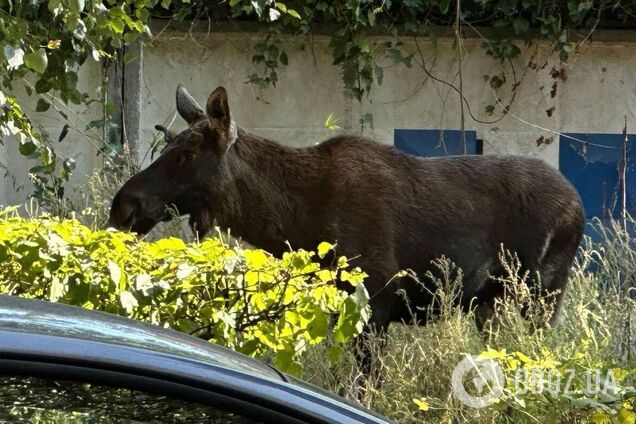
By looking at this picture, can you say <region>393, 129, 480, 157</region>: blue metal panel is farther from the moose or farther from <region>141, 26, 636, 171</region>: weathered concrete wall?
the moose

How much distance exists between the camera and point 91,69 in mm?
10680

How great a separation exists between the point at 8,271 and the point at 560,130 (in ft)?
22.4

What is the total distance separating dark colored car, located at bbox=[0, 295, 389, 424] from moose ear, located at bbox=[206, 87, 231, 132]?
14.9 feet

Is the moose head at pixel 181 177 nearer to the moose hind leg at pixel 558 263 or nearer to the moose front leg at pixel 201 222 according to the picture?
the moose front leg at pixel 201 222

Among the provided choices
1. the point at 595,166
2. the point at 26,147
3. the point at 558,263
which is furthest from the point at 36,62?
the point at 595,166

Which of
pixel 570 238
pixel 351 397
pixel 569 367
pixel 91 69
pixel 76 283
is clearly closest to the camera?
pixel 76 283

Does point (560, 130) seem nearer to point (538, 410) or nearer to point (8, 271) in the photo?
point (538, 410)

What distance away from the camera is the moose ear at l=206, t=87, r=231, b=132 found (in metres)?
7.16

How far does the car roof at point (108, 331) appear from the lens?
2598mm

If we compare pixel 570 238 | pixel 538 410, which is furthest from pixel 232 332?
pixel 570 238

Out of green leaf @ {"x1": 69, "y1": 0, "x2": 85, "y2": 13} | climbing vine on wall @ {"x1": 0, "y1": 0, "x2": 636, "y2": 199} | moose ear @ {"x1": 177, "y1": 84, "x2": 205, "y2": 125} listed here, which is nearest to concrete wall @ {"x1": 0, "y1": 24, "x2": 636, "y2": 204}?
climbing vine on wall @ {"x1": 0, "y1": 0, "x2": 636, "y2": 199}

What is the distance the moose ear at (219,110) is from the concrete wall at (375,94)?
11.3ft

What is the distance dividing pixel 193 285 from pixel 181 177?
2277 millimetres

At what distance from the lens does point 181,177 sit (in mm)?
7250
